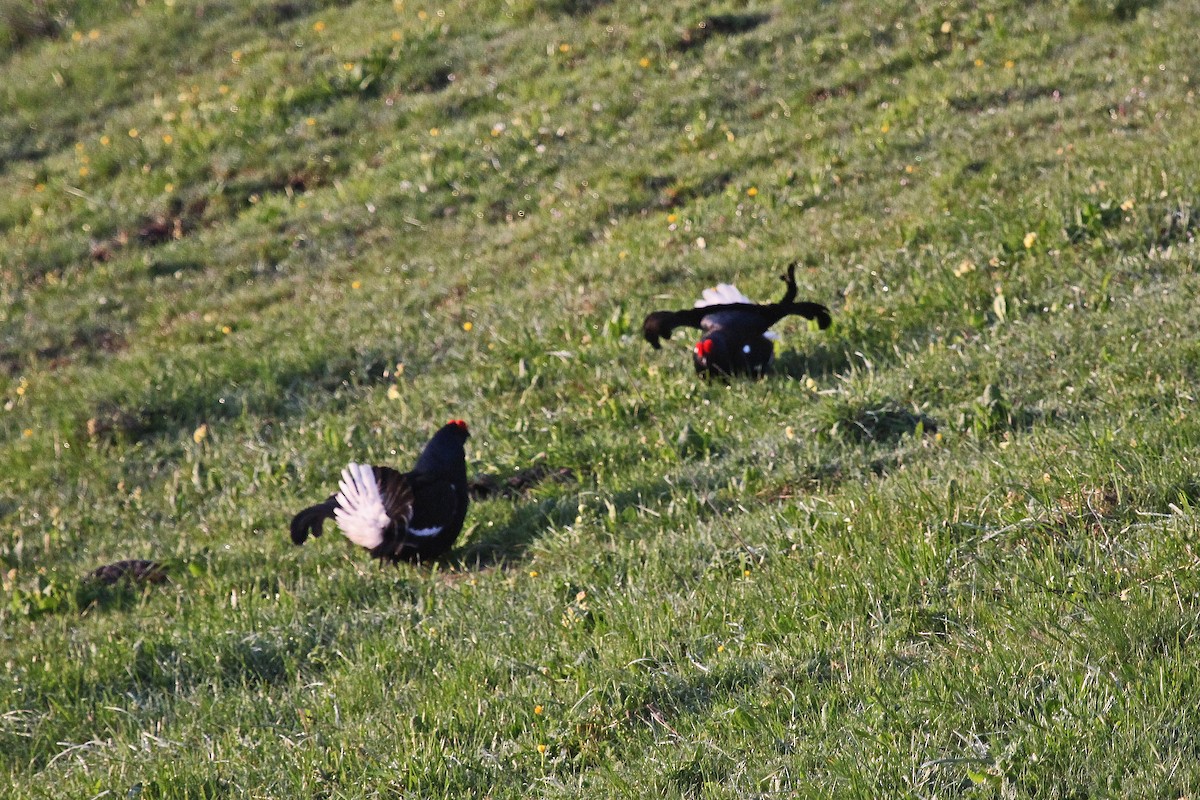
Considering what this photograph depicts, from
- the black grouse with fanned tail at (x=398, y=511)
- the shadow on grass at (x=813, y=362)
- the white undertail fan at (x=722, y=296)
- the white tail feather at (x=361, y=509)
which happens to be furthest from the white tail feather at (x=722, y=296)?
the white tail feather at (x=361, y=509)

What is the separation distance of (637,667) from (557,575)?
1211mm

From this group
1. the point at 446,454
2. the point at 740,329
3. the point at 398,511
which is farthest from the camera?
the point at 740,329

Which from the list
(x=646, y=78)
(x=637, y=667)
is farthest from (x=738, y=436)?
(x=646, y=78)

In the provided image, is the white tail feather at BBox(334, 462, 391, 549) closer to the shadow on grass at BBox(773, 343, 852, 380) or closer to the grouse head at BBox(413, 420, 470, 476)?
the grouse head at BBox(413, 420, 470, 476)

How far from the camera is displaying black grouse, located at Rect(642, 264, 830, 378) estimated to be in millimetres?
7254

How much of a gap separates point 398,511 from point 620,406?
1.87 meters

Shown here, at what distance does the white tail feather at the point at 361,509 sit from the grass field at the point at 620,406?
232mm

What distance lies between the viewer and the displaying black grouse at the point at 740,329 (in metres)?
7.25

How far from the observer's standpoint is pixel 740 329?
23.8 ft

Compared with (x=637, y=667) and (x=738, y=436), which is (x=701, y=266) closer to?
(x=738, y=436)

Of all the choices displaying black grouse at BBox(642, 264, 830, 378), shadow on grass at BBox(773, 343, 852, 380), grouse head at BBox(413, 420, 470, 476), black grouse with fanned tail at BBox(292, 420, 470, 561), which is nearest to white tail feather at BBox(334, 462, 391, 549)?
black grouse with fanned tail at BBox(292, 420, 470, 561)

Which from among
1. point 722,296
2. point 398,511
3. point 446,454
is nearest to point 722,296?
point 722,296

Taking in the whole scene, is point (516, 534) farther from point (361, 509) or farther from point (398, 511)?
point (361, 509)

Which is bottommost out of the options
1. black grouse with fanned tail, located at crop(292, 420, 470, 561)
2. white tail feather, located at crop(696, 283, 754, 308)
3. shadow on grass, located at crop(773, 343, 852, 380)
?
shadow on grass, located at crop(773, 343, 852, 380)
